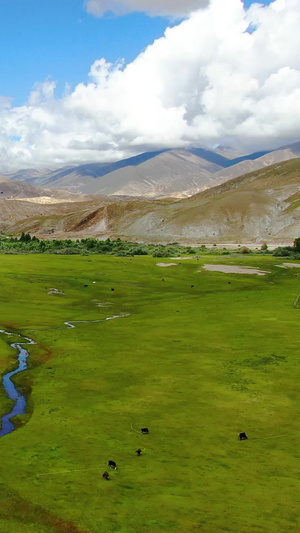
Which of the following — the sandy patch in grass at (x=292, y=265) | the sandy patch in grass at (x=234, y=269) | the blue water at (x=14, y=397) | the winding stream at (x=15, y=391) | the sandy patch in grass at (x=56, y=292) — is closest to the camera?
the blue water at (x=14, y=397)

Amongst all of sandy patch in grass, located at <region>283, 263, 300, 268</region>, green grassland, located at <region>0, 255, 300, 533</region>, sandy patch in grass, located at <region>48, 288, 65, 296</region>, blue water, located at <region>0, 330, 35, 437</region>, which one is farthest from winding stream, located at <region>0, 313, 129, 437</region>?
sandy patch in grass, located at <region>283, 263, 300, 268</region>

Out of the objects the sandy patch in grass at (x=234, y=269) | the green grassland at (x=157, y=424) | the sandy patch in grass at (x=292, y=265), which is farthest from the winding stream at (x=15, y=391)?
the sandy patch in grass at (x=292, y=265)

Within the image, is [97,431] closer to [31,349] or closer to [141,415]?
[141,415]

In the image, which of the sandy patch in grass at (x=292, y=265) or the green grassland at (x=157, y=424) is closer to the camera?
the green grassland at (x=157, y=424)

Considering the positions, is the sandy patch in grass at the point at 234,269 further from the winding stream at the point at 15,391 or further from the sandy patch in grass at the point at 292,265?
the winding stream at the point at 15,391

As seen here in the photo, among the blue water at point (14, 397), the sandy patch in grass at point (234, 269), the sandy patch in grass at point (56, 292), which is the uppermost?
the sandy patch in grass at point (234, 269)

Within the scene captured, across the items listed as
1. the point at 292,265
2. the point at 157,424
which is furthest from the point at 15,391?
the point at 292,265

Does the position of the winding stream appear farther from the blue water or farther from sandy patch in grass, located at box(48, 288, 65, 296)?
sandy patch in grass, located at box(48, 288, 65, 296)

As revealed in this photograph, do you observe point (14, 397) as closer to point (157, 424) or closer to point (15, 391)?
point (15, 391)
